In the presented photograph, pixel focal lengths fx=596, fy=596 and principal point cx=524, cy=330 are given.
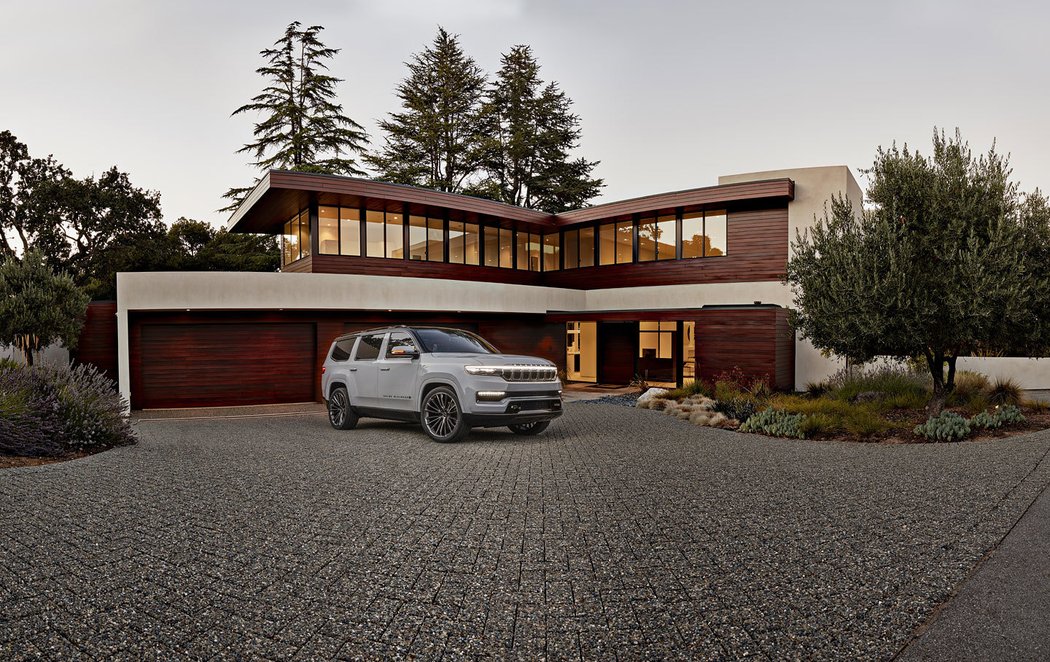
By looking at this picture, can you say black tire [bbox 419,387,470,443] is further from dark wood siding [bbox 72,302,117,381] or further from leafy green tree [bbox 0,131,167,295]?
leafy green tree [bbox 0,131,167,295]

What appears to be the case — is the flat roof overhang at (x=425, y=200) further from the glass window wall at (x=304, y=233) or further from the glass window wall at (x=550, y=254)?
the glass window wall at (x=550, y=254)

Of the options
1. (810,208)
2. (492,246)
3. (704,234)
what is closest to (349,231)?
(492,246)

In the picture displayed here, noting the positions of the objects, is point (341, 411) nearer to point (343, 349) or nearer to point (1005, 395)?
point (343, 349)

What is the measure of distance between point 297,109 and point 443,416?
97.9ft

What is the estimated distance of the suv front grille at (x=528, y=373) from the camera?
10.0m

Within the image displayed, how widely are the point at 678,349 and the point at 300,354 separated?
13481mm

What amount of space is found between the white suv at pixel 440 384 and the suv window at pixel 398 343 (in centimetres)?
2

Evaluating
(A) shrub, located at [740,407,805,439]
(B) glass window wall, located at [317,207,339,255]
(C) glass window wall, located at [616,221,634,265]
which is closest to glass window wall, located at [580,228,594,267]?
(C) glass window wall, located at [616,221,634,265]

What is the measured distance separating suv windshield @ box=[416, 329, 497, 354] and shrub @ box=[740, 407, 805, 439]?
5508 millimetres

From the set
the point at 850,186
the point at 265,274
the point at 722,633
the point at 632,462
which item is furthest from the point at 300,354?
the point at 850,186

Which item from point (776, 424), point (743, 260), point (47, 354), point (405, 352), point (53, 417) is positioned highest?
point (743, 260)

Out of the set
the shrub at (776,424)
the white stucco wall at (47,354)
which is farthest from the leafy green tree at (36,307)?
the shrub at (776,424)

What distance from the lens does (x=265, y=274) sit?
16.7m

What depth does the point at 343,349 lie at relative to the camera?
12.4 m
